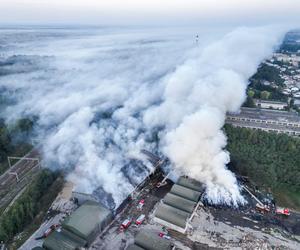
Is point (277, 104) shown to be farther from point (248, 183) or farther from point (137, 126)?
point (137, 126)

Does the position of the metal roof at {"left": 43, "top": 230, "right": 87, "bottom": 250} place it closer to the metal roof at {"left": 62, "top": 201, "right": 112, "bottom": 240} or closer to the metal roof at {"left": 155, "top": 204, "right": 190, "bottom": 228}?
the metal roof at {"left": 62, "top": 201, "right": 112, "bottom": 240}

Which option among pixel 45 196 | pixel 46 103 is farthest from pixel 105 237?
pixel 46 103

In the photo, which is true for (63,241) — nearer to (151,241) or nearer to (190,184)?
(151,241)

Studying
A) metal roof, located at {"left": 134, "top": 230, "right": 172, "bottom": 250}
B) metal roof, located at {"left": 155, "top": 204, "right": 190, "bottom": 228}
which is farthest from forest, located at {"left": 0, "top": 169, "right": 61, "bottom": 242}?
metal roof, located at {"left": 155, "top": 204, "right": 190, "bottom": 228}

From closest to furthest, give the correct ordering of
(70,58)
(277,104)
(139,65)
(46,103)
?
(46,103) < (277,104) < (139,65) < (70,58)

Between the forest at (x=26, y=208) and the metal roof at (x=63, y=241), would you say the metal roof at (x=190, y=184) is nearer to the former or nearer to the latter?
the metal roof at (x=63, y=241)

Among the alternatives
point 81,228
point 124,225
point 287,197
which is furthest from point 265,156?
point 81,228
